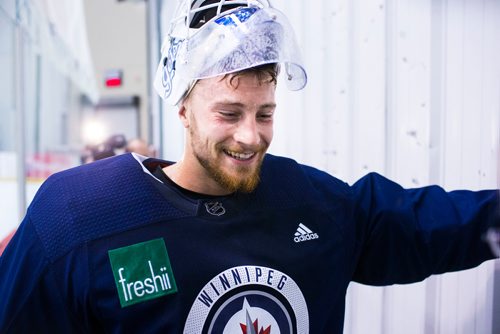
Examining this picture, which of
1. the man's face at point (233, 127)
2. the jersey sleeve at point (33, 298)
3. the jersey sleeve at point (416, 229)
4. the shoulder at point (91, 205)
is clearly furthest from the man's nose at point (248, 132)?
the jersey sleeve at point (33, 298)

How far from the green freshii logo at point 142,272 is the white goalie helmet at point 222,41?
0.40m

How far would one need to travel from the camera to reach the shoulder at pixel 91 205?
1.06m

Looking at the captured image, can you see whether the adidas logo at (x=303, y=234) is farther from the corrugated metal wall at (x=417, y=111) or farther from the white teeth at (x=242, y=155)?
the corrugated metal wall at (x=417, y=111)

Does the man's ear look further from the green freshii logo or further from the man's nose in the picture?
the green freshii logo

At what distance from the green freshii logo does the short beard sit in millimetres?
209

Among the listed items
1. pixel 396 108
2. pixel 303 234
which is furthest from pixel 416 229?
pixel 396 108

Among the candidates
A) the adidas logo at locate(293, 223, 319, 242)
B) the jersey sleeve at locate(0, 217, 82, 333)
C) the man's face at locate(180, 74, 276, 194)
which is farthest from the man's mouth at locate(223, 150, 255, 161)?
the jersey sleeve at locate(0, 217, 82, 333)

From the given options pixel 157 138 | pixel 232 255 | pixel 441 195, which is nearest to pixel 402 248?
pixel 441 195

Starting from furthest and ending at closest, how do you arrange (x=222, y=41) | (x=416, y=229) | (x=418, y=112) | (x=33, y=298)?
(x=418, y=112)
(x=416, y=229)
(x=222, y=41)
(x=33, y=298)

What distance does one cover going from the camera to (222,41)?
1119 millimetres

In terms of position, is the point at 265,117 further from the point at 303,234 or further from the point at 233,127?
the point at 303,234

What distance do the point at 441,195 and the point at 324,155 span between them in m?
0.77

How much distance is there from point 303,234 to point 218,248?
0.23 meters

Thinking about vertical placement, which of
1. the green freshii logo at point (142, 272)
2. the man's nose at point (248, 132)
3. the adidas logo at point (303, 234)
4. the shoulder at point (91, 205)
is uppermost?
the man's nose at point (248, 132)
